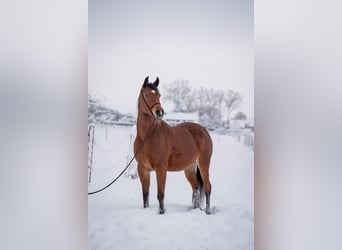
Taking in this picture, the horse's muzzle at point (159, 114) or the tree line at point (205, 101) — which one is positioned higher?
the tree line at point (205, 101)

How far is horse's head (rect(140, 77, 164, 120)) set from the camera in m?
1.71

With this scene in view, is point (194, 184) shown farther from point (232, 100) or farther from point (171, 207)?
point (232, 100)

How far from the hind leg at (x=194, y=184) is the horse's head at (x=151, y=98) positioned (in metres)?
0.33

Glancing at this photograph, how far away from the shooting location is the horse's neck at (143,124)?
1723 millimetres

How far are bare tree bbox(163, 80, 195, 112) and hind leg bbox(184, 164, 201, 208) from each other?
0.32 m

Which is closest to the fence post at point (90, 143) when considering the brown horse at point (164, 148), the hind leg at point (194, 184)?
the brown horse at point (164, 148)

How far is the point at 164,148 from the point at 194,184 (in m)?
0.24

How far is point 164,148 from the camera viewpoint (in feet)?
5.70

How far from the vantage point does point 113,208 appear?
172cm

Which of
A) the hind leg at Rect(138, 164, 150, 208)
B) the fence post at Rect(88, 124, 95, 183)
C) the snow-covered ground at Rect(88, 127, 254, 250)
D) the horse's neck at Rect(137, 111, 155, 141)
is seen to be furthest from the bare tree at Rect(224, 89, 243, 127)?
the fence post at Rect(88, 124, 95, 183)

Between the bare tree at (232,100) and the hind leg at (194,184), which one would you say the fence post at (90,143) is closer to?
the hind leg at (194,184)

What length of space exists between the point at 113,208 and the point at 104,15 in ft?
3.23

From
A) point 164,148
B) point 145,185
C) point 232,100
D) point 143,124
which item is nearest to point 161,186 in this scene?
point 145,185

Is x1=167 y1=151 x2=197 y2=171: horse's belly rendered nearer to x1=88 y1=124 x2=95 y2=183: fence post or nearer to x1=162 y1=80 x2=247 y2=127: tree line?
x1=162 y1=80 x2=247 y2=127: tree line
